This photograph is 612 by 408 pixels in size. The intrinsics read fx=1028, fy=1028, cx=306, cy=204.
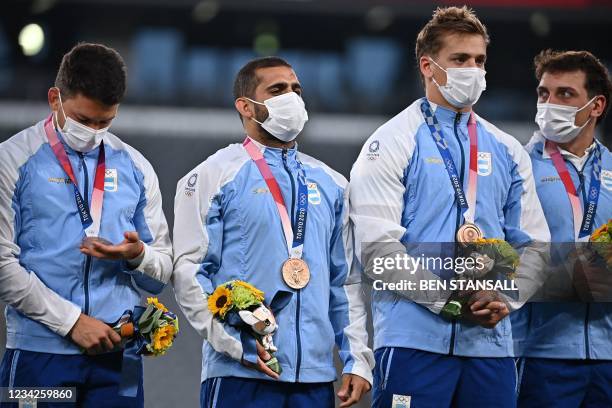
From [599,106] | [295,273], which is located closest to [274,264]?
[295,273]

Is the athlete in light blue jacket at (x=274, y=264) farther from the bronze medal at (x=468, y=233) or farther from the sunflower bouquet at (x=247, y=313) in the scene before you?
the bronze medal at (x=468, y=233)

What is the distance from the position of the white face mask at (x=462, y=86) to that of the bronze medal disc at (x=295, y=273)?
38.4 inches

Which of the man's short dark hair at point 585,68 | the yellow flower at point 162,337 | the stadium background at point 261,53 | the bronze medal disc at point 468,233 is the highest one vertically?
the stadium background at point 261,53

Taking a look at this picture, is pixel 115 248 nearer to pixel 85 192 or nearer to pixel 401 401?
pixel 85 192

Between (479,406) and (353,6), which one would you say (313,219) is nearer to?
(479,406)

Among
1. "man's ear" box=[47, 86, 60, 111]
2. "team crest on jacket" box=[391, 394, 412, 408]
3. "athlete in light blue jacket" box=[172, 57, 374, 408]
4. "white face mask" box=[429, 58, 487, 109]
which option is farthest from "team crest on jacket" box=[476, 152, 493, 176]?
"man's ear" box=[47, 86, 60, 111]

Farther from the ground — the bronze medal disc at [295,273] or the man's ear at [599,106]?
the man's ear at [599,106]

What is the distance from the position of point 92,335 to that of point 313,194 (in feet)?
3.25

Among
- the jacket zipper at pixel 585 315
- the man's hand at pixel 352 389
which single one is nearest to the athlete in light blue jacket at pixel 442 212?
the man's hand at pixel 352 389

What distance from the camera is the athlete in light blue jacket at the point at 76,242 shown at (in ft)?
12.1

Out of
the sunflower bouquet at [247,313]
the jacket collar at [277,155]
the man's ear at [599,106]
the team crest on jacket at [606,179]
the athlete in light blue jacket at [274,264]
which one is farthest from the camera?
the man's ear at [599,106]

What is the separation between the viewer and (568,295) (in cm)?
435

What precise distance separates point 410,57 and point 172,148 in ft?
9.45

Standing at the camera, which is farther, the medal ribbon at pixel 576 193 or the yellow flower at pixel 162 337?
the medal ribbon at pixel 576 193
